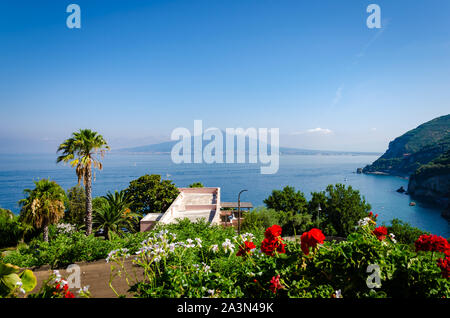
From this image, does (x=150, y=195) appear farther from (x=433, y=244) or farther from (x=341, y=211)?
(x=341, y=211)

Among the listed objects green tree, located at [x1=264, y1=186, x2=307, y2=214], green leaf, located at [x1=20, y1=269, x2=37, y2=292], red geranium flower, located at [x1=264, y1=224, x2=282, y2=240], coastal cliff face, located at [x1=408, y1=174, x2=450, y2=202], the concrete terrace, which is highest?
red geranium flower, located at [x1=264, y1=224, x2=282, y2=240]

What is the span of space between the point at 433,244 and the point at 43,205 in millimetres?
13910

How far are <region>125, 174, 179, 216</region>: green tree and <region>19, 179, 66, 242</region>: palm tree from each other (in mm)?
12001

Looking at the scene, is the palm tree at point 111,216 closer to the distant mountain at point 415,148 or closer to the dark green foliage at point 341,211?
the dark green foliage at point 341,211

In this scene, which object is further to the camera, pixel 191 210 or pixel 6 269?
pixel 191 210

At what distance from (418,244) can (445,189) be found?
306 feet

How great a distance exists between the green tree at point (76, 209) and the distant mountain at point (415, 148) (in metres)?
129

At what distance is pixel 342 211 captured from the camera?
3209cm

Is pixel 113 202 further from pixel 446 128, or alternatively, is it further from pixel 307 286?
pixel 446 128

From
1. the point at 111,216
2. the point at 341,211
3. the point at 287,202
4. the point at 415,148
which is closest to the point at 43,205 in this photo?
the point at 111,216

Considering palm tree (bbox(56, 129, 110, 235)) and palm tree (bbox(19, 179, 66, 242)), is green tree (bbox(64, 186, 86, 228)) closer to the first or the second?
palm tree (bbox(56, 129, 110, 235))

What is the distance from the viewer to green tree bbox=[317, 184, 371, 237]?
31.3 meters

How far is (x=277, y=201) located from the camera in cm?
3256
